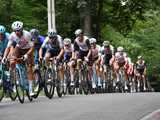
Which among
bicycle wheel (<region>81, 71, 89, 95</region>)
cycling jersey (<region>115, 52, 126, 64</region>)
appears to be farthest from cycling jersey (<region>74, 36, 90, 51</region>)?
cycling jersey (<region>115, 52, 126, 64</region>)

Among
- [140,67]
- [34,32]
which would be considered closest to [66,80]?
[34,32]

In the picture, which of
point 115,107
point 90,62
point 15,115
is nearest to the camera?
point 15,115

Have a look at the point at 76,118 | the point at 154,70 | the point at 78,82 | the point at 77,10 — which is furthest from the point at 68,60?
the point at 154,70

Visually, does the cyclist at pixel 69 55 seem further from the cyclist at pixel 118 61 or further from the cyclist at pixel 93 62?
the cyclist at pixel 118 61

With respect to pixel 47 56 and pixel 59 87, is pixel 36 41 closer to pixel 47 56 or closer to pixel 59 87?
pixel 47 56

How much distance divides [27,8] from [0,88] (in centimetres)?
2783

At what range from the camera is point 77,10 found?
129 ft

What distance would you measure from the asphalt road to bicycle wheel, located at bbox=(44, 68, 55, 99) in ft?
5.41

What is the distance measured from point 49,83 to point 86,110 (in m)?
4.30

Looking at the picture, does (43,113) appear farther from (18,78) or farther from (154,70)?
(154,70)

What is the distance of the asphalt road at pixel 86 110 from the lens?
12.0 meters

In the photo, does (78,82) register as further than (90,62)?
No

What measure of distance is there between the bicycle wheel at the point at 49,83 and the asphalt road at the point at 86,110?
1.65m

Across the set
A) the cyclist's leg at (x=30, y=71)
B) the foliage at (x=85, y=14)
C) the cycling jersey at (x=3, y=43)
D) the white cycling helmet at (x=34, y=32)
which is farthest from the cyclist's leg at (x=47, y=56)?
the foliage at (x=85, y=14)
